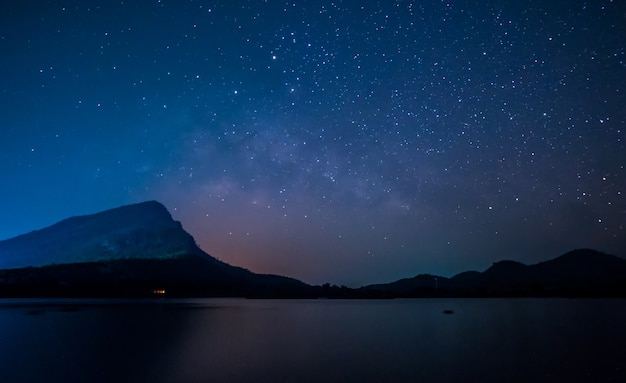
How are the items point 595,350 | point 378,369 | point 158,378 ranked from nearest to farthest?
point 158,378 → point 378,369 → point 595,350

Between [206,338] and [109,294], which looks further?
[109,294]

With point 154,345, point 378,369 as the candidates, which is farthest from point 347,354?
point 154,345

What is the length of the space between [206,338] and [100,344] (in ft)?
29.9

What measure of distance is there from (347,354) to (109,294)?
7319 inches

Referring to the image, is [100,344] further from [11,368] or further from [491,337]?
[491,337]

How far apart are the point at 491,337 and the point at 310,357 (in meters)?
22.7

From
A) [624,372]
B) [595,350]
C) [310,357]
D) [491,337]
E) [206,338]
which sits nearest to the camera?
[624,372]

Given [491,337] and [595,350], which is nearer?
[595,350]

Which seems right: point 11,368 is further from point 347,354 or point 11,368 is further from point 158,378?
point 347,354

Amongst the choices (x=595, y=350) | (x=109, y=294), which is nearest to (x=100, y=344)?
(x=595, y=350)

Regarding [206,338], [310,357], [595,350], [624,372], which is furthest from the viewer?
[206,338]

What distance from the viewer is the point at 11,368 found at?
2183 centimetres

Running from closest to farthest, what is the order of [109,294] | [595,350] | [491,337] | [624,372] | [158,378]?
[158,378]
[624,372]
[595,350]
[491,337]
[109,294]

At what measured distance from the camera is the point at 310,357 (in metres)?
27.6
